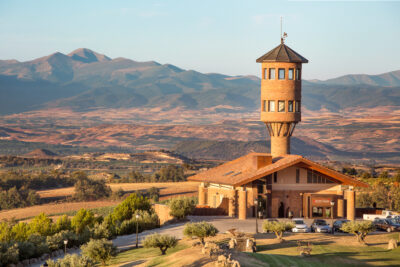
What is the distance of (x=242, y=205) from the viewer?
4575cm

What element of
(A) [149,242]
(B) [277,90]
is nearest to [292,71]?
(B) [277,90]

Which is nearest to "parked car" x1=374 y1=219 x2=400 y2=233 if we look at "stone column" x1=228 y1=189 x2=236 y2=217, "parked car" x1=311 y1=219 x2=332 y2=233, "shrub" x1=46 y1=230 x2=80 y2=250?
"parked car" x1=311 y1=219 x2=332 y2=233

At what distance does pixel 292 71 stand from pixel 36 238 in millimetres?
23448

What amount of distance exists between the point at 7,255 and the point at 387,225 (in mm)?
23366

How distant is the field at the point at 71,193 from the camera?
208ft

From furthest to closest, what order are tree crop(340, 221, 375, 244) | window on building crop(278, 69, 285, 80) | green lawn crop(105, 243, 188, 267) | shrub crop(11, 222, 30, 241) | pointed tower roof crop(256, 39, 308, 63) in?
window on building crop(278, 69, 285, 80)
pointed tower roof crop(256, 39, 308, 63)
shrub crop(11, 222, 30, 241)
tree crop(340, 221, 375, 244)
green lawn crop(105, 243, 188, 267)

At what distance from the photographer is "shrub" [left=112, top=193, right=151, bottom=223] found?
160 ft

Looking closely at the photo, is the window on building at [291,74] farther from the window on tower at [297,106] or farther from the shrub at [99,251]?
the shrub at [99,251]

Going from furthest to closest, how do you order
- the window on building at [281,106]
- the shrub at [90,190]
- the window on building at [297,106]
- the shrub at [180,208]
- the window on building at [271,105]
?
the shrub at [90,190] < the window on building at [297,106] < the window on building at [271,105] < the window on building at [281,106] < the shrub at [180,208]


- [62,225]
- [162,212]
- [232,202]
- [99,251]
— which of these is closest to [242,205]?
[232,202]

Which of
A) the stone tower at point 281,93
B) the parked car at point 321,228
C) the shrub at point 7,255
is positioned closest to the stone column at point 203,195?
the stone tower at point 281,93

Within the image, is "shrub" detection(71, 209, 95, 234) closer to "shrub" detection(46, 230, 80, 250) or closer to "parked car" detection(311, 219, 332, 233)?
"shrub" detection(46, 230, 80, 250)

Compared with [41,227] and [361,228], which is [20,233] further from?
[361,228]

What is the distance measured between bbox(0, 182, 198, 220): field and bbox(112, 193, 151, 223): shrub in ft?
47.2
